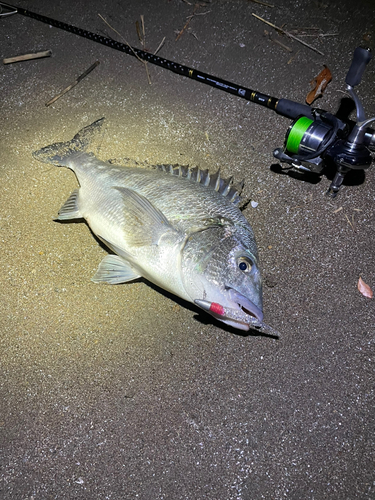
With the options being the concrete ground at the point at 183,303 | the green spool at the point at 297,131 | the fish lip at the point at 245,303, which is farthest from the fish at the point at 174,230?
the green spool at the point at 297,131

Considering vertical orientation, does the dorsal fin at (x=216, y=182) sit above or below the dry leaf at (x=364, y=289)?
above

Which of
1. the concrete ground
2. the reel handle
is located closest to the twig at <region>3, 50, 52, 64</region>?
the concrete ground

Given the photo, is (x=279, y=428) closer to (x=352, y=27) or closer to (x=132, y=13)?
(x=352, y=27)

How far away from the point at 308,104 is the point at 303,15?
0.61 meters

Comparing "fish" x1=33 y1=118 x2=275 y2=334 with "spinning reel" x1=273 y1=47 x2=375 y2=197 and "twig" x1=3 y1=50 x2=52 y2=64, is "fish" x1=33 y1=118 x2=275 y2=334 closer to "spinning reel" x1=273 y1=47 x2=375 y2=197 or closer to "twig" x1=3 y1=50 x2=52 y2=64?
"spinning reel" x1=273 y1=47 x2=375 y2=197

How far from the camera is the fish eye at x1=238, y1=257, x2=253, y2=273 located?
1721 millimetres

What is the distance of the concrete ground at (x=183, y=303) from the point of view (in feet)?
6.63

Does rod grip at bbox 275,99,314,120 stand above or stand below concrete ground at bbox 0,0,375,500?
above

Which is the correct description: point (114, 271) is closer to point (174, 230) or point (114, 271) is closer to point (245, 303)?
point (174, 230)

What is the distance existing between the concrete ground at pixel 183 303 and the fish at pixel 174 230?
0.22m

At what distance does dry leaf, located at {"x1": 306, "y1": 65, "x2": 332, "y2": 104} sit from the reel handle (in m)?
0.68

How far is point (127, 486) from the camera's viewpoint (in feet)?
6.55

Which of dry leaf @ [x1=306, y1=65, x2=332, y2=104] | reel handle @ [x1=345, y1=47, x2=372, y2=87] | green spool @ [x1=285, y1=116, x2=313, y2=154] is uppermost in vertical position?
reel handle @ [x1=345, y1=47, x2=372, y2=87]

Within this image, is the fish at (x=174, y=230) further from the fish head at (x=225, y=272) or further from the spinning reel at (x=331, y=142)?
the spinning reel at (x=331, y=142)
